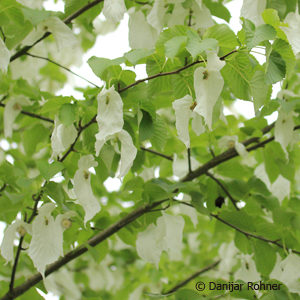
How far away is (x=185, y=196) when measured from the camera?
1.26 m

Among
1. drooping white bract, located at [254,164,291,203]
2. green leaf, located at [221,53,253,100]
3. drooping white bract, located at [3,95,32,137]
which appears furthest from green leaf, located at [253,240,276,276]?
drooping white bract, located at [3,95,32,137]

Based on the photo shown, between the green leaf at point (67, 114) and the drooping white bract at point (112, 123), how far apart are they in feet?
0.35

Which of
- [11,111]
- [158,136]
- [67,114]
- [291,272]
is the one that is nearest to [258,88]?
[158,136]

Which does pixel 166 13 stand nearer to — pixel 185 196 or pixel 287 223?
pixel 185 196

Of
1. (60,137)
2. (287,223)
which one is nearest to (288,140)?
(287,223)

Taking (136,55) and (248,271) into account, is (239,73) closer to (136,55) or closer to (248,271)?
(136,55)

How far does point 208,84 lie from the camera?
77 cm

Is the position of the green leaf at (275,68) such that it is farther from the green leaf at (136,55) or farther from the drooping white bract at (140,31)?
the drooping white bract at (140,31)

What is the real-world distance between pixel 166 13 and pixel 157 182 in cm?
40

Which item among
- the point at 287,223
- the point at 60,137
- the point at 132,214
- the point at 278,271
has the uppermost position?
the point at 60,137

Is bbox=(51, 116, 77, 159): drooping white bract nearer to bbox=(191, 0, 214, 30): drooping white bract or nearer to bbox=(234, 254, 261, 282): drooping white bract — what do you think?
bbox=(191, 0, 214, 30): drooping white bract

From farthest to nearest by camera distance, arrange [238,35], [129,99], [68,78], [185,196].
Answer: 1. [68,78]
2. [185,196]
3. [129,99]
4. [238,35]

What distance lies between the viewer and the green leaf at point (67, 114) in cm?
87

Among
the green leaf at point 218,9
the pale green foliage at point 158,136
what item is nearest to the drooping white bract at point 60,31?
the pale green foliage at point 158,136
